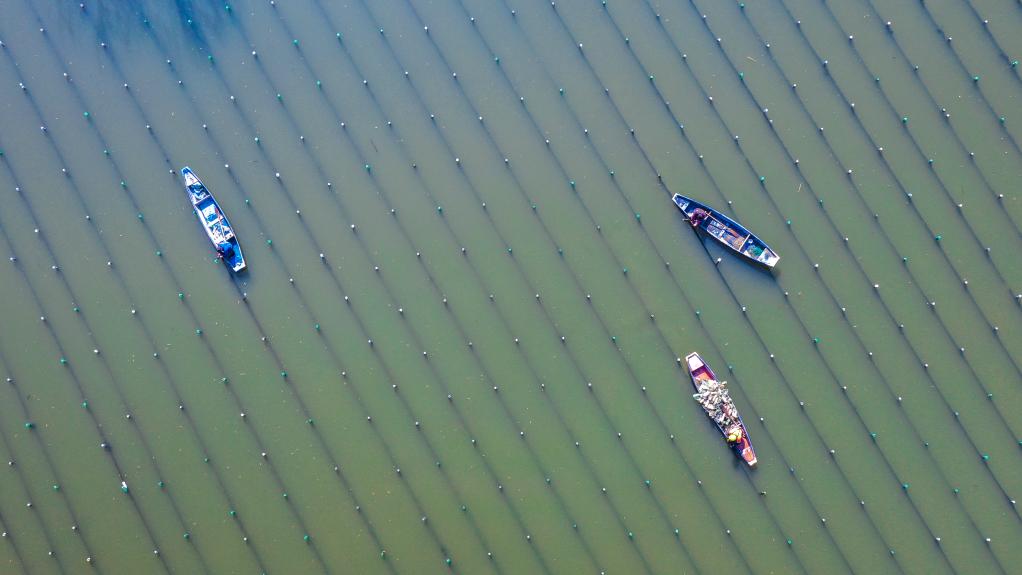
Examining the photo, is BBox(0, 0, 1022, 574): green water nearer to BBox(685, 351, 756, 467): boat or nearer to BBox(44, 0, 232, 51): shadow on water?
BBox(44, 0, 232, 51): shadow on water

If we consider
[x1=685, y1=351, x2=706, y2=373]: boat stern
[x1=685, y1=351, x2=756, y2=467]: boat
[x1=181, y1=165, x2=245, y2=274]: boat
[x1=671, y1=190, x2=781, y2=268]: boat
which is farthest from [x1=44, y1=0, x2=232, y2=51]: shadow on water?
[x1=685, y1=351, x2=756, y2=467]: boat

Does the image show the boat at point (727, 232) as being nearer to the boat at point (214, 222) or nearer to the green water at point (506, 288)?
the green water at point (506, 288)

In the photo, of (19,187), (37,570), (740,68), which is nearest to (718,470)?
(740,68)

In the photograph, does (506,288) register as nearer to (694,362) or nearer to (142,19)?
(694,362)

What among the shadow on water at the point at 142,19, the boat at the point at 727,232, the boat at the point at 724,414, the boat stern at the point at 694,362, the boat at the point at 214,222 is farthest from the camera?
the shadow on water at the point at 142,19

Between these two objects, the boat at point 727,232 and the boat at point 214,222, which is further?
the boat at point 214,222

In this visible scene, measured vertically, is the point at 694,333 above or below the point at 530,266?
below

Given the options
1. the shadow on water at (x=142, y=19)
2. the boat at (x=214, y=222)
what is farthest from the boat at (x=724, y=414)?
the shadow on water at (x=142, y=19)

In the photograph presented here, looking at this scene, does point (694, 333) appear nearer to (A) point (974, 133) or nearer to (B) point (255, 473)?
(A) point (974, 133)
